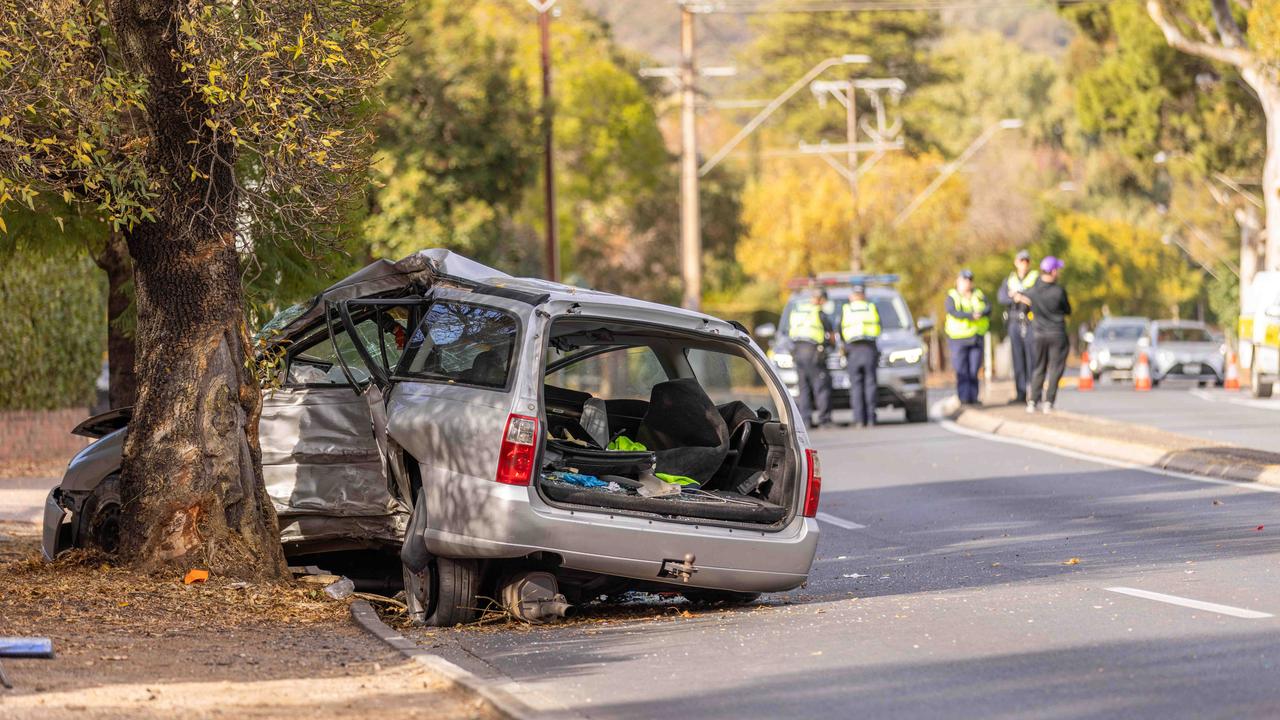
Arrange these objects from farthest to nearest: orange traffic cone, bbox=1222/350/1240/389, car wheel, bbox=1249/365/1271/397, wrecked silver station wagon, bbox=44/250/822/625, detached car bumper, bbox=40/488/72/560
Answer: orange traffic cone, bbox=1222/350/1240/389 < car wheel, bbox=1249/365/1271/397 < detached car bumper, bbox=40/488/72/560 < wrecked silver station wagon, bbox=44/250/822/625

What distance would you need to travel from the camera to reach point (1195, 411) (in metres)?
26.6

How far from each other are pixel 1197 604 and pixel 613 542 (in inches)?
110

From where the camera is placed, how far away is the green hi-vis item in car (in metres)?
9.99

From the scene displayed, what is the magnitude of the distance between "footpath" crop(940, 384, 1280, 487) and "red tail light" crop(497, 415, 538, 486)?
8.37 metres

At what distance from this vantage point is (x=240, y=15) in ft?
34.8

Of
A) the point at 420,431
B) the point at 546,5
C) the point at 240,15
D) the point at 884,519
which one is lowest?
the point at 884,519

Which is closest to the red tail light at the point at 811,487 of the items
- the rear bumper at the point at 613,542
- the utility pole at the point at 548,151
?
the rear bumper at the point at 613,542

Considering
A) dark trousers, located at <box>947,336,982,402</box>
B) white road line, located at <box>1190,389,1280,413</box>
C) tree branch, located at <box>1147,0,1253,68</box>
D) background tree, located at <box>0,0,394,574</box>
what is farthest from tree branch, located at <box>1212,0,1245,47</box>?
background tree, located at <box>0,0,394,574</box>

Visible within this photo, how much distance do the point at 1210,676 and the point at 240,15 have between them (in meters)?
6.37

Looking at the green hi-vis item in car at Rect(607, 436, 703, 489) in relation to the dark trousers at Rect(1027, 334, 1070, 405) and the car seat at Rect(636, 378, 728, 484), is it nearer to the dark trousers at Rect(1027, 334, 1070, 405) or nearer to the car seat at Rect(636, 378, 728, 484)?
the car seat at Rect(636, 378, 728, 484)

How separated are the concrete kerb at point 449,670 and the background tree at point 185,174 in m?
1.23

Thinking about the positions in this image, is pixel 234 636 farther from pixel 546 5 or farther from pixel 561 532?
pixel 546 5

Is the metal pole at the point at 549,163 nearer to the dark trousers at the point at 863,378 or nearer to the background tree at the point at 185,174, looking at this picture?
the dark trousers at the point at 863,378

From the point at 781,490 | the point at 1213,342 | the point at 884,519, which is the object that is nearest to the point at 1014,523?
the point at 884,519
